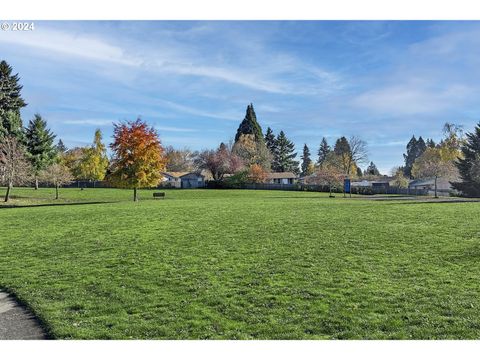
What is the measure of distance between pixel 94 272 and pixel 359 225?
1181cm

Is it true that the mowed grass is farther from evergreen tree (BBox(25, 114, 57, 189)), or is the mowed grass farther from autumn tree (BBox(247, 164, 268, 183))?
autumn tree (BBox(247, 164, 268, 183))

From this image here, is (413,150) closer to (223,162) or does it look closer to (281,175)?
(281,175)

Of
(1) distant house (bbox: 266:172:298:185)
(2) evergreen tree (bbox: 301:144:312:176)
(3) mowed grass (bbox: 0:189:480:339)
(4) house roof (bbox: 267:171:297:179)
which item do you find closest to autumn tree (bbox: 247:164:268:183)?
(1) distant house (bbox: 266:172:298:185)

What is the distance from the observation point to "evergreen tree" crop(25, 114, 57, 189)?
175 ft

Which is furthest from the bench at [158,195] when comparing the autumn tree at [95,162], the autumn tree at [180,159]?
the autumn tree at [180,159]

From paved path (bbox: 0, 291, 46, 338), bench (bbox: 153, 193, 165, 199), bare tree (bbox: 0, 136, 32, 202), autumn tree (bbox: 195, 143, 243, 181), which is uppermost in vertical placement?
autumn tree (bbox: 195, 143, 243, 181)

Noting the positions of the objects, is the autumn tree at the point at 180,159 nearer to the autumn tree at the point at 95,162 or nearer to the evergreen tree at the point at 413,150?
the autumn tree at the point at 95,162

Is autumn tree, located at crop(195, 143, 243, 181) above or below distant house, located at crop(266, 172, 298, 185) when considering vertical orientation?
above

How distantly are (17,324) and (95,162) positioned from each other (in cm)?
7141

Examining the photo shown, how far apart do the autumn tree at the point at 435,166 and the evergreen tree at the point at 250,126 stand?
3645cm

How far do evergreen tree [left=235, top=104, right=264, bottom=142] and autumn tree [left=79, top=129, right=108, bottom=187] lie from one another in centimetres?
3253

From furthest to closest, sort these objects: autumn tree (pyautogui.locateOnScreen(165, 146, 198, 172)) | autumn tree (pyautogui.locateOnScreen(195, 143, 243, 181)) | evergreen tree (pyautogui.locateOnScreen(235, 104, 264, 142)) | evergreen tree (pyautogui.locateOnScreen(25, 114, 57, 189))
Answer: autumn tree (pyautogui.locateOnScreen(165, 146, 198, 172))
evergreen tree (pyautogui.locateOnScreen(235, 104, 264, 142))
autumn tree (pyautogui.locateOnScreen(195, 143, 243, 181))
evergreen tree (pyautogui.locateOnScreen(25, 114, 57, 189))

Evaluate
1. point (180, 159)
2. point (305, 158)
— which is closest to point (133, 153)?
point (180, 159)

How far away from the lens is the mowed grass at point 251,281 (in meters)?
6.05
